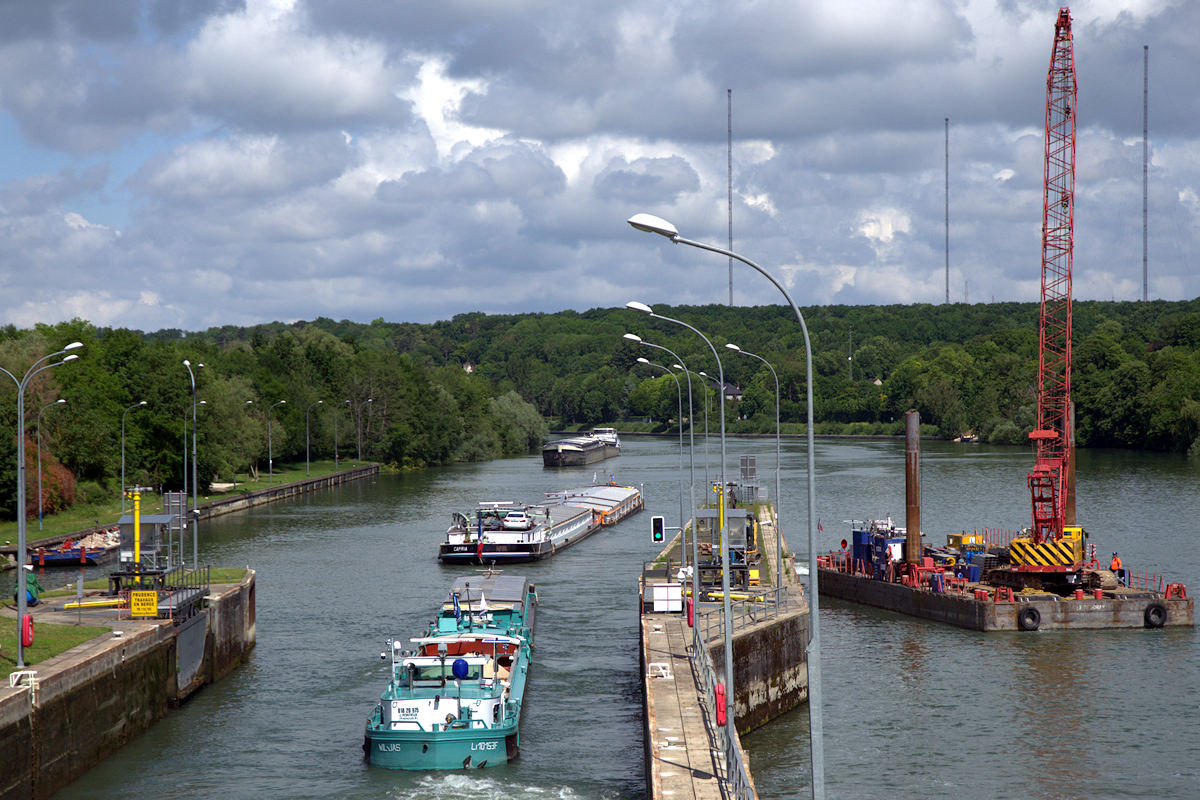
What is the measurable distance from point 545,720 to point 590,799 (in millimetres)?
7001

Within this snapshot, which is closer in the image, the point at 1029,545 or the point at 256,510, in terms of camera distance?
the point at 1029,545

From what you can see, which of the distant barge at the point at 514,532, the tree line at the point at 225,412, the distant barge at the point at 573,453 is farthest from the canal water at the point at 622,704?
the distant barge at the point at 573,453

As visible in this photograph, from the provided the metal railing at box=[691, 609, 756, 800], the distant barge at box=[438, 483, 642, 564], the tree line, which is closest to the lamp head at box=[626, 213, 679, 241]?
the metal railing at box=[691, 609, 756, 800]

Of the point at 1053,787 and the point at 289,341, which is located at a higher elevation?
the point at 289,341

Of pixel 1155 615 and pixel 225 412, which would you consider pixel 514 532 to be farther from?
pixel 225 412

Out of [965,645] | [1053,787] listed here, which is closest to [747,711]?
[1053,787]

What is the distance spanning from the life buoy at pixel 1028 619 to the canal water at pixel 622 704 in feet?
2.07

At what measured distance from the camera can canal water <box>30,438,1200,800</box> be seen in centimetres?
3095

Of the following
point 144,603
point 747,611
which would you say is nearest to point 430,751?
point 144,603

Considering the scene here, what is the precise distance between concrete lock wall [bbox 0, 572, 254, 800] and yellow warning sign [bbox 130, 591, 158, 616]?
890mm

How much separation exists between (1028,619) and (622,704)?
19.0 metres

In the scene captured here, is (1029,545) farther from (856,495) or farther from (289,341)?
(289,341)

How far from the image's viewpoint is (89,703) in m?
30.6

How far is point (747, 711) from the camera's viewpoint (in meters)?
35.2
